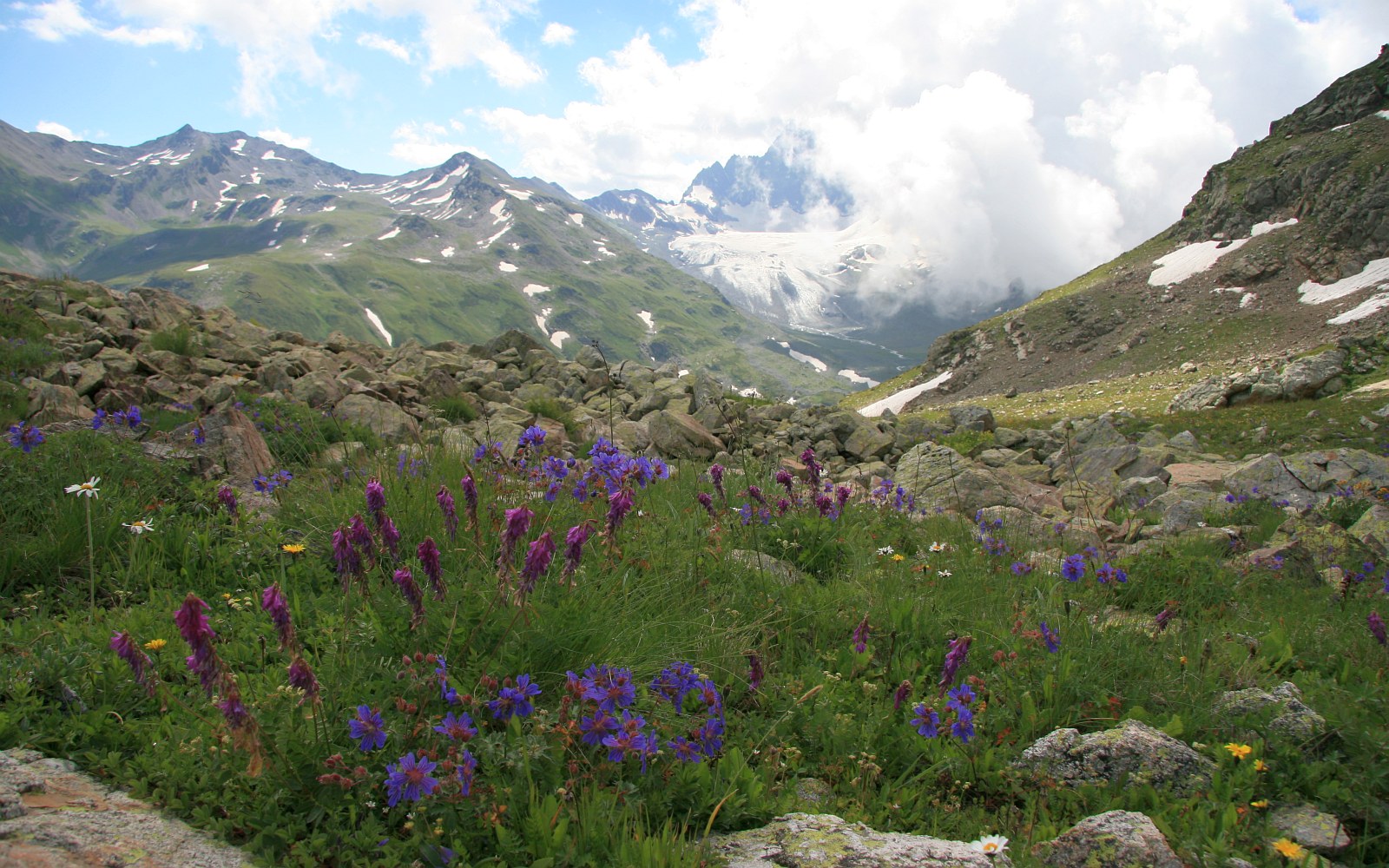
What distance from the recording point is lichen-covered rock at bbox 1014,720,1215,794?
3.59 metres

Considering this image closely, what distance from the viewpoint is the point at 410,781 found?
2633 millimetres

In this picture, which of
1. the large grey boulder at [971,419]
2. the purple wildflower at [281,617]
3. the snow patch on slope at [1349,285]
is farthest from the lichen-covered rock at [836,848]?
the snow patch on slope at [1349,285]

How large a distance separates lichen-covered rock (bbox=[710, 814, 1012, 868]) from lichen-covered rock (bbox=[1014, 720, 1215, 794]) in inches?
35.6

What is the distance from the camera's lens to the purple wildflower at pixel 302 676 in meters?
2.56

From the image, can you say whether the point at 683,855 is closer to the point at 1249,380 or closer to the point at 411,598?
the point at 411,598

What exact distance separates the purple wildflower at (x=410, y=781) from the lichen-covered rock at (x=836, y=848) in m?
1.26

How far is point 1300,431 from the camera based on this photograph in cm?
1925

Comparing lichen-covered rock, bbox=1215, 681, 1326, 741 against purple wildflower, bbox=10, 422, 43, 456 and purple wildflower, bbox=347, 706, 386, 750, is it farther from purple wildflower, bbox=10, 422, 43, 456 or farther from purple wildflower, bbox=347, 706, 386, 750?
purple wildflower, bbox=10, 422, 43, 456

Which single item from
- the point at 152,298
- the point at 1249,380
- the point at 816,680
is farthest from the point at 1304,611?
the point at 1249,380

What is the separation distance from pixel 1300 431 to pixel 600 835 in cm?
2380

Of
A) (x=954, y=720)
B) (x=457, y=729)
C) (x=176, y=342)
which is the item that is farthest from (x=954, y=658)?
(x=176, y=342)

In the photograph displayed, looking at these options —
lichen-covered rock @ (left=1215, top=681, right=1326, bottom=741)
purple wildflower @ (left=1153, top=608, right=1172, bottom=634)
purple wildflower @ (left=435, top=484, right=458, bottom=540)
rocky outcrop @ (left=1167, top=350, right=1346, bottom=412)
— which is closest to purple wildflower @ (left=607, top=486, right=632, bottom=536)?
purple wildflower @ (left=435, top=484, right=458, bottom=540)

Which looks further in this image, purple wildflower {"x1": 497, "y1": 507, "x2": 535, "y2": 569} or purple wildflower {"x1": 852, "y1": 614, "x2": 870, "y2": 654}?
purple wildflower {"x1": 852, "y1": 614, "x2": 870, "y2": 654}

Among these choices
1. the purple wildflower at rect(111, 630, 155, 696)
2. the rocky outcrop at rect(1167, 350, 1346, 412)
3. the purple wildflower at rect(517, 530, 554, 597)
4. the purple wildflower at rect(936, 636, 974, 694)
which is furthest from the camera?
the rocky outcrop at rect(1167, 350, 1346, 412)
